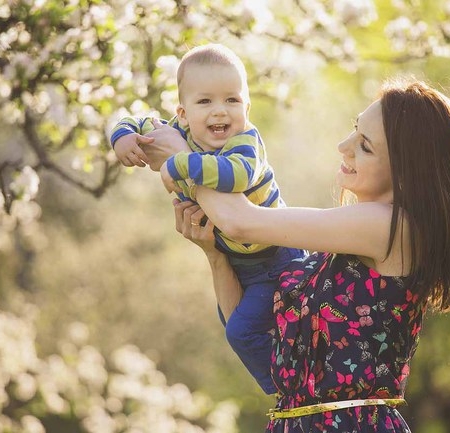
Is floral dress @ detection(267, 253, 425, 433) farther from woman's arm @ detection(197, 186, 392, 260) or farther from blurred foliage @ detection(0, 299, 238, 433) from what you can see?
blurred foliage @ detection(0, 299, 238, 433)

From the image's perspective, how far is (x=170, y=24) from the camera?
4305 mm

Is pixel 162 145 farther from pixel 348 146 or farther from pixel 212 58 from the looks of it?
pixel 348 146

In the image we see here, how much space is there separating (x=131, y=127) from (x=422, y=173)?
2.88 ft

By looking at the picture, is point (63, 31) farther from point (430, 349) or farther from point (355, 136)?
point (430, 349)

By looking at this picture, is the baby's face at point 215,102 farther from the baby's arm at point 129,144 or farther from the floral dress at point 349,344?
the floral dress at point 349,344

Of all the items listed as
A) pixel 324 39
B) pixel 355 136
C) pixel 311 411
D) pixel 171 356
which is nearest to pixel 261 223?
pixel 355 136

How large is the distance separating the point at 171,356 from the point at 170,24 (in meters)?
8.76

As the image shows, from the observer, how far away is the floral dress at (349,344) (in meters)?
2.59

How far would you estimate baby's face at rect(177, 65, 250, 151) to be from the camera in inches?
107

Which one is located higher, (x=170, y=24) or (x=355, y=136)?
(x=170, y=24)

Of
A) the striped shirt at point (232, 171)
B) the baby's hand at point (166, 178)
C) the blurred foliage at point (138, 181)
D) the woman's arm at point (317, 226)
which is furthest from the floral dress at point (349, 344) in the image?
the blurred foliage at point (138, 181)

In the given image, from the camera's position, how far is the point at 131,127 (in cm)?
297

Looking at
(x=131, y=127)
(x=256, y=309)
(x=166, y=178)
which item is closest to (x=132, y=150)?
(x=131, y=127)

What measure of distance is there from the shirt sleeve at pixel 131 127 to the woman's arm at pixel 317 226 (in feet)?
1.51
